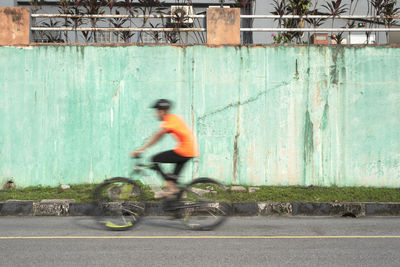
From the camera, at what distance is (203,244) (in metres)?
4.93

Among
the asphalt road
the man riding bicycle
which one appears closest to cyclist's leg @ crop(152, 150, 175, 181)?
the man riding bicycle

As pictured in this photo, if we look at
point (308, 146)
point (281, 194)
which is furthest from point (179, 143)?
point (308, 146)

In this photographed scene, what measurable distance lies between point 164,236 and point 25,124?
4861 mm

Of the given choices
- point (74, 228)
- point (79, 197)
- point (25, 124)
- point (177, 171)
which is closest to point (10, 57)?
point (25, 124)

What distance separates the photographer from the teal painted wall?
884cm

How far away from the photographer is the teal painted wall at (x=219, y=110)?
8844 millimetres

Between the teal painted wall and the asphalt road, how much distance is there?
7.81ft

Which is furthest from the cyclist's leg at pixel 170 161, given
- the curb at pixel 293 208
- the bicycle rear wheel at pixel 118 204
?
the curb at pixel 293 208

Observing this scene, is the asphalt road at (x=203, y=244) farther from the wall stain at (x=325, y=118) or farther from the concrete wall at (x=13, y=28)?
the concrete wall at (x=13, y=28)

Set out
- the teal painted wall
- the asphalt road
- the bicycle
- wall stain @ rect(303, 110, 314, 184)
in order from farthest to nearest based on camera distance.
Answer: wall stain @ rect(303, 110, 314, 184) < the teal painted wall < the bicycle < the asphalt road

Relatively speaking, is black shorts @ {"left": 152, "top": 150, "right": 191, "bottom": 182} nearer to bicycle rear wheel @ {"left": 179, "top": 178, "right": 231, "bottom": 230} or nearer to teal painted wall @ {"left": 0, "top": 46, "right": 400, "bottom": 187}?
bicycle rear wheel @ {"left": 179, "top": 178, "right": 231, "bottom": 230}

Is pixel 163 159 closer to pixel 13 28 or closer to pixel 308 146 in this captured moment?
pixel 308 146

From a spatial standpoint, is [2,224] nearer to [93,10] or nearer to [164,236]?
[164,236]

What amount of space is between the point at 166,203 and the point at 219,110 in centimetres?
361
